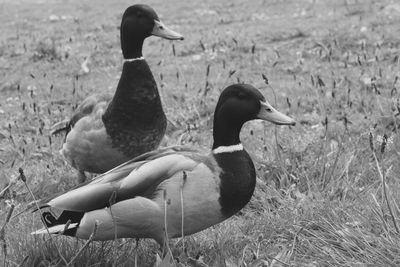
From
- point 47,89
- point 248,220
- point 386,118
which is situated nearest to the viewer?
point 248,220

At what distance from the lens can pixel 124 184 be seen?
4242 millimetres

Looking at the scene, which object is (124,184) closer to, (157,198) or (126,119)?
(157,198)

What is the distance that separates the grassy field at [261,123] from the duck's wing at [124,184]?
0.24 metres

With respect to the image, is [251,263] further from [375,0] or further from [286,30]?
[375,0]

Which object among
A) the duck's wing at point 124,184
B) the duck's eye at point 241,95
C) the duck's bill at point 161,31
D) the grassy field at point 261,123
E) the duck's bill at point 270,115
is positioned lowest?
the grassy field at point 261,123

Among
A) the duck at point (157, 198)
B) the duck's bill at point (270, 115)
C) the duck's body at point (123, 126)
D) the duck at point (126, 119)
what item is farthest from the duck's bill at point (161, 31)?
the duck at point (157, 198)

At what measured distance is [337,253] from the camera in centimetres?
407

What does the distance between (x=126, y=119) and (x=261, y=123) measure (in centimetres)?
221

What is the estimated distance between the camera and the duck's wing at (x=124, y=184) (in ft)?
13.8

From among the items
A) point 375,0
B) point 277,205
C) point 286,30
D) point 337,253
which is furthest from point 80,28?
point 337,253

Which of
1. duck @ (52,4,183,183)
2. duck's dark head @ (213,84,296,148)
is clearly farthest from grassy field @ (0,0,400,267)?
duck's dark head @ (213,84,296,148)

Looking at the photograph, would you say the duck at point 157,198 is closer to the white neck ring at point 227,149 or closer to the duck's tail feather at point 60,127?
the white neck ring at point 227,149

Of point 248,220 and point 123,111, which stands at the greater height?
point 123,111

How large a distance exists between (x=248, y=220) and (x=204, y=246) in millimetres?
483
